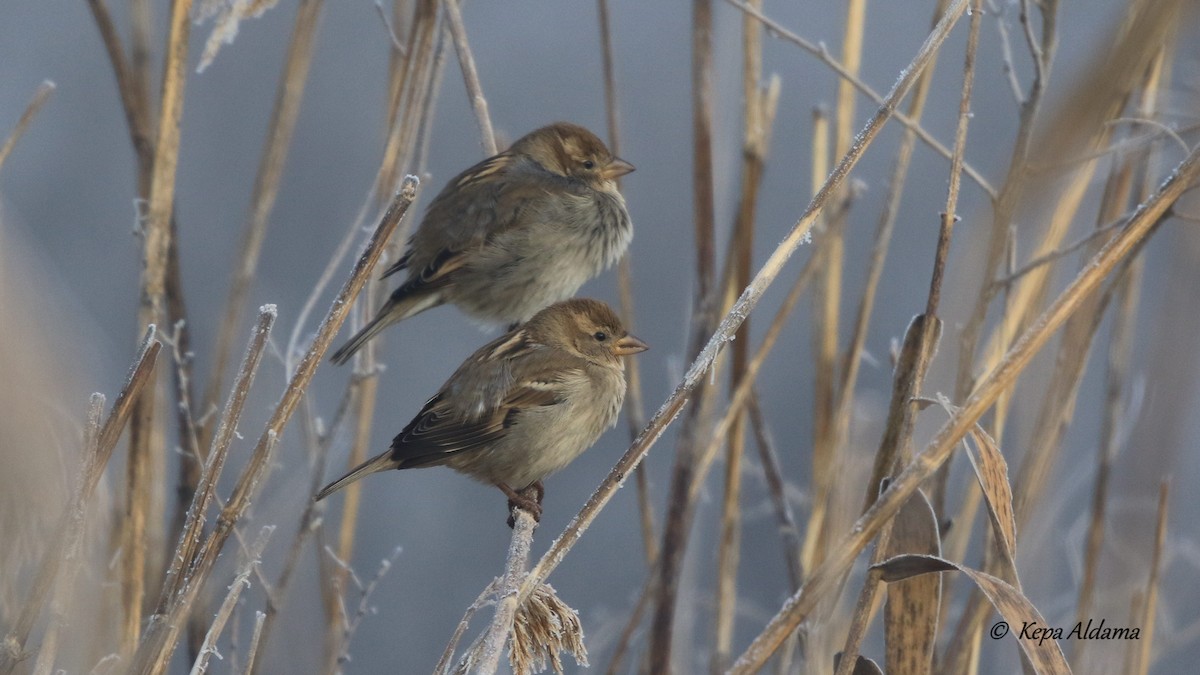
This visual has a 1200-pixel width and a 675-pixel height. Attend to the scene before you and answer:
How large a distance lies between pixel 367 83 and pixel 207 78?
537 millimetres

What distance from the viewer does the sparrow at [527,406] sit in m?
2.56

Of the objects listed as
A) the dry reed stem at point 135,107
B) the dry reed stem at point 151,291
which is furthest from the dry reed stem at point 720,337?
the dry reed stem at point 135,107

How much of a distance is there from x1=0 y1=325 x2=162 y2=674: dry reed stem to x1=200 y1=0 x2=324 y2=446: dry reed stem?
106 cm

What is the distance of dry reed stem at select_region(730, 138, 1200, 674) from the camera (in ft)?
4.77

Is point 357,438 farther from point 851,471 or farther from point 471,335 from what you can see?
point 471,335

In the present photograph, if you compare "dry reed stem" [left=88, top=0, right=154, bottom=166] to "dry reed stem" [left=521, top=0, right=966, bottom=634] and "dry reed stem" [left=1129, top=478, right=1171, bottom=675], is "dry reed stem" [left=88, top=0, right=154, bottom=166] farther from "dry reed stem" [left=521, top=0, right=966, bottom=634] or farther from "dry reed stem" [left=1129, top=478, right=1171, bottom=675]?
"dry reed stem" [left=1129, top=478, right=1171, bottom=675]

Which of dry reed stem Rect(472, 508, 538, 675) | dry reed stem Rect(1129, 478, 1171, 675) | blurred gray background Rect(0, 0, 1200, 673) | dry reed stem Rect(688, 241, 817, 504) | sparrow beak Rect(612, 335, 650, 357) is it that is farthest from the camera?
blurred gray background Rect(0, 0, 1200, 673)

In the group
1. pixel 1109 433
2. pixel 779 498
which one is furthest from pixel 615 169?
pixel 1109 433

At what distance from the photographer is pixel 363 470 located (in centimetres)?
227

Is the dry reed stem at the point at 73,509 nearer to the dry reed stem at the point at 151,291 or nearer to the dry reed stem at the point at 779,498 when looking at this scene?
the dry reed stem at the point at 151,291

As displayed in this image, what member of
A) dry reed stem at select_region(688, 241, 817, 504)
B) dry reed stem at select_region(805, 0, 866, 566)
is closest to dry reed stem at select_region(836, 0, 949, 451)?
dry reed stem at select_region(805, 0, 866, 566)

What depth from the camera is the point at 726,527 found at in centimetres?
266

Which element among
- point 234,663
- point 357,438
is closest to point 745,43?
point 357,438

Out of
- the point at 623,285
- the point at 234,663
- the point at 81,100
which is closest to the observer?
the point at 234,663
